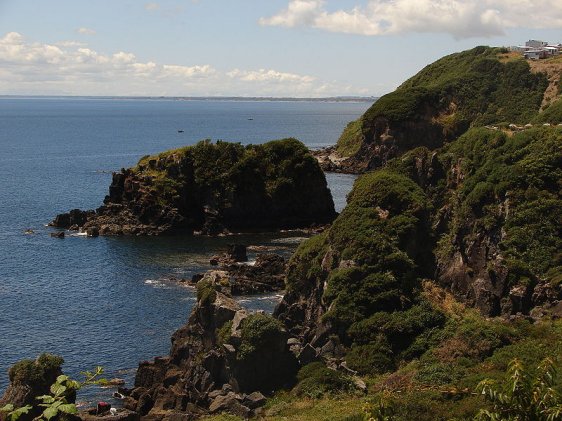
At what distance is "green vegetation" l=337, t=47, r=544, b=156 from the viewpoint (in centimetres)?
16062

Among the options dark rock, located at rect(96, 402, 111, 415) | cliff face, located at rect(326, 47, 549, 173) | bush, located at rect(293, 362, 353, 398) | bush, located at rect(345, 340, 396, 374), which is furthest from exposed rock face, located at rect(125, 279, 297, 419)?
cliff face, located at rect(326, 47, 549, 173)

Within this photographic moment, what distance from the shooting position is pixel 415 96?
174 meters

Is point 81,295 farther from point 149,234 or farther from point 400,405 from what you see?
point 400,405

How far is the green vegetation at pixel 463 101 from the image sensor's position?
16062cm

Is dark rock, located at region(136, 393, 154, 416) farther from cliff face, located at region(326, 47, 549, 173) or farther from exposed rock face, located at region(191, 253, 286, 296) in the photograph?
cliff face, located at region(326, 47, 549, 173)

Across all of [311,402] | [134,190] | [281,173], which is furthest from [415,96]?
[311,402]

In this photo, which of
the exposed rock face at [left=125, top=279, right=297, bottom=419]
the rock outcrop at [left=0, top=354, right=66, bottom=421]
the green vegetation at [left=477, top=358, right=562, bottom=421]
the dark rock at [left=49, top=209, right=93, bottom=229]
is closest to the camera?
the green vegetation at [left=477, top=358, right=562, bottom=421]

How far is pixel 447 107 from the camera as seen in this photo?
174 m

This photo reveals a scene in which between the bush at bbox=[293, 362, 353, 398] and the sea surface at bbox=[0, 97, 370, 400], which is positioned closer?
the bush at bbox=[293, 362, 353, 398]

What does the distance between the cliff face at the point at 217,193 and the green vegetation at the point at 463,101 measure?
48.7 m

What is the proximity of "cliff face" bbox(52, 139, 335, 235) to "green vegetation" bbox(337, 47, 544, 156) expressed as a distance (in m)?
48.7

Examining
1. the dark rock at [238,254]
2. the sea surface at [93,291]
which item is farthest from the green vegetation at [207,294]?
the dark rock at [238,254]

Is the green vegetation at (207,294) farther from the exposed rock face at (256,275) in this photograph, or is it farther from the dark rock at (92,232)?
the dark rock at (92,232)

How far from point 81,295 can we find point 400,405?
54.9m
